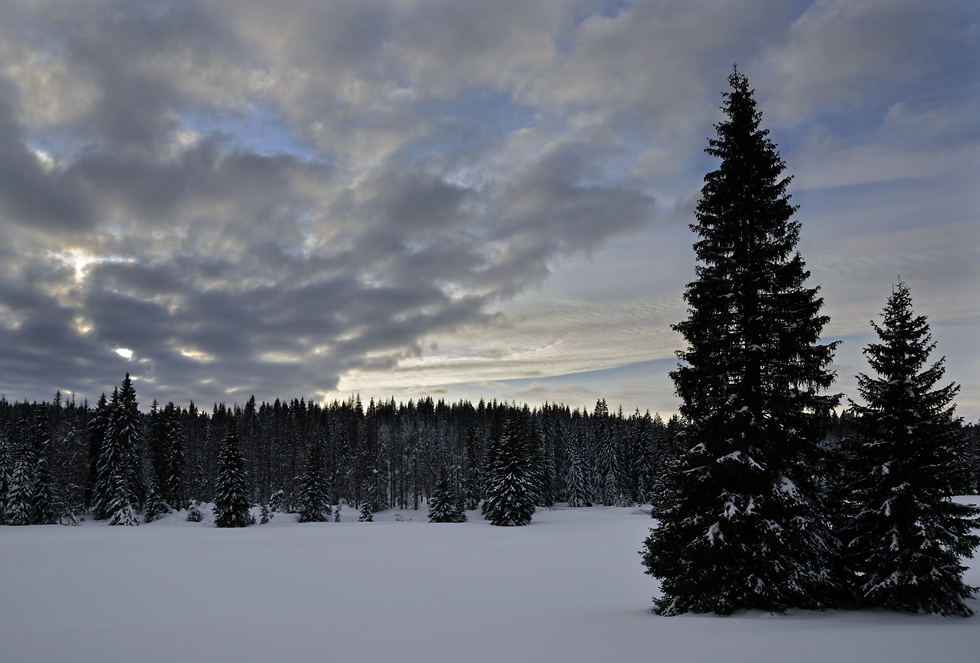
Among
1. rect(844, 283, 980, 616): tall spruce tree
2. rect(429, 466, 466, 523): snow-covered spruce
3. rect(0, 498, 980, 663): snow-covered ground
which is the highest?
rect(844, 283, 980, 616): tall spruce tree

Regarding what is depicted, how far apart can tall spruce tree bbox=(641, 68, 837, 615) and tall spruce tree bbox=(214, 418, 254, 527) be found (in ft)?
169

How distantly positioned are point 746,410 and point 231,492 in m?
55.4

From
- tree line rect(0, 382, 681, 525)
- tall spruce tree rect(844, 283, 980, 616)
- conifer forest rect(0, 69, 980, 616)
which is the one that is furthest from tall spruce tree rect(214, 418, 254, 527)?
tall spruce tree rect(844, 283, 980, 616)

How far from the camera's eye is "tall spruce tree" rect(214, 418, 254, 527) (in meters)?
54.5

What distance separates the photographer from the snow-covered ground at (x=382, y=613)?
9539 millimetres

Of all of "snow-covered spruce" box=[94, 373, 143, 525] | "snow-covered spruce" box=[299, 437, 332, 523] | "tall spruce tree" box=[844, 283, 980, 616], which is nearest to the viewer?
"tall spruce tree" box=[844, 283, 980, 616]

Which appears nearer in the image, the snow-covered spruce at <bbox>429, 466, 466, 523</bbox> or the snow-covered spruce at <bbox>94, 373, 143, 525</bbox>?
the snow-covered spruce at <bbox>94, 373, 143, 525</bbox>

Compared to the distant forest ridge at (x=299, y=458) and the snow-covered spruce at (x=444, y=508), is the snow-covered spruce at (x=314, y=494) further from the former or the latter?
the snow-covered spruce at (x=444, y=508)

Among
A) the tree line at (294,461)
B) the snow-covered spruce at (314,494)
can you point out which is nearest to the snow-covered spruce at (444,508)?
the tree line at (294,461)

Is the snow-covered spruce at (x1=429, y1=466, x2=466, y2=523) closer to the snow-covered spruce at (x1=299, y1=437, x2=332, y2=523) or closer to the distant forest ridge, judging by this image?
the distant forest ridge

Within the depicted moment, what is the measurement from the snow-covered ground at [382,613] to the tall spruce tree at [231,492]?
21521 millimetres

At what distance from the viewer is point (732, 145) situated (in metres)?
15.7

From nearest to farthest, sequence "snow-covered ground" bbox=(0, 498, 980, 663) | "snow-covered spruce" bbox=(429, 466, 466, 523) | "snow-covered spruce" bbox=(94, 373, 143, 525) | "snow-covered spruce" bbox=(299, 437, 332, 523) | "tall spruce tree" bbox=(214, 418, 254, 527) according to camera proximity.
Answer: "snow-covered ground" bbox=(0, 498, 980, 663) < "tall spruce tree" bbox=(214, 418, 254, 527) < "snow-covered spruce" bbox=(94, 373, 143, 525) < "snow-covered spruce" bbox=(429, 466, 466, 523) < "snow-covered spruce" bbox=(299, 437, 332, 523)

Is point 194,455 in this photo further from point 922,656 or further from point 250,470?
point 922,656
